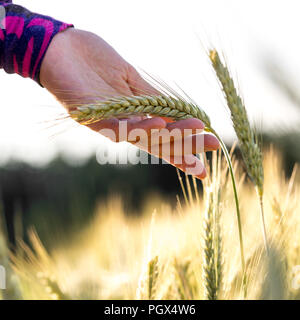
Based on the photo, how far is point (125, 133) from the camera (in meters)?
1.47

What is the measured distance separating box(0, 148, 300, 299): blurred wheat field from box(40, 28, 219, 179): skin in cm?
14

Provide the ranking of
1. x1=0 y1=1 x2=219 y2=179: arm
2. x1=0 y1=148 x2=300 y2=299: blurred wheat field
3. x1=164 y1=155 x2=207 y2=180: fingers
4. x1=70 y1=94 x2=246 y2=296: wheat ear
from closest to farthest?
x1=70 y1=94 x2=246 y2=296: wheat ear < x1=0 y1=148 x2=300 y2=299: blurred wheat field < x1=164 y1=155 x2=207 y2=180: fingers < x1=0 y1=1 x2=219 y2=179: arm

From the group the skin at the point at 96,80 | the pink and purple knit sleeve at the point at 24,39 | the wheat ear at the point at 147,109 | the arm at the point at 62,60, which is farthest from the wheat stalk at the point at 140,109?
the pink and purple knit sleeve at the point at 24,39

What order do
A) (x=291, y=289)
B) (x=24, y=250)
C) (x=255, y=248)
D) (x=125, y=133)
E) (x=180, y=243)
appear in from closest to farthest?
(x=291, y=289), (x=255, y=248), (x=125, y=133), (x=180, y=243), (x=24, y=250)

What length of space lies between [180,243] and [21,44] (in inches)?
43.5

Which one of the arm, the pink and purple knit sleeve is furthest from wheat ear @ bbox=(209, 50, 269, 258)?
the pink and purple knit sleeve

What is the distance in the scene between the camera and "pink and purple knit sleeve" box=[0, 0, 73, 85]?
1748 millimetres

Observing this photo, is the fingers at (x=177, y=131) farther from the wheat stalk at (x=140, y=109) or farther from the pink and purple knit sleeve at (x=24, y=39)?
the pink and purple knit sleeve at (x=24, y=39)

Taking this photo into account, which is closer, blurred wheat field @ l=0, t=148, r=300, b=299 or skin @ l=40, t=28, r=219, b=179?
blurred wheat field @ l=0, t=148, r=300, b=299

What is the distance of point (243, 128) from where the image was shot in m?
1.33

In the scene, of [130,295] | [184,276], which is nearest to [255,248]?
[184,276]

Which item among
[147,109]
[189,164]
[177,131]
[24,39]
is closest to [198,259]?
[189,164]

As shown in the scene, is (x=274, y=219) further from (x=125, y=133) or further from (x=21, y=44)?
(x=21, y=44)

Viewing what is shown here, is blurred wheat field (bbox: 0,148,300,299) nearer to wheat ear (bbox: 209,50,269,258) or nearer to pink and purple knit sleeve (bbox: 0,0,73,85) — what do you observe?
wheat ear (bbox: 209,50,269,258)
